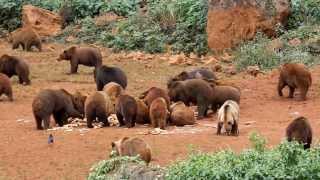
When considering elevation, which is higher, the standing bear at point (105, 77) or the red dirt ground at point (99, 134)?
the standing bear at point (105, 77)

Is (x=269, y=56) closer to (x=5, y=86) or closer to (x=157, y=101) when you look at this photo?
(x=5, y=86)

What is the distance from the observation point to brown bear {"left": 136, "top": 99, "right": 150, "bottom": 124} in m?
15.1

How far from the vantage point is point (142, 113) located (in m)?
15.1

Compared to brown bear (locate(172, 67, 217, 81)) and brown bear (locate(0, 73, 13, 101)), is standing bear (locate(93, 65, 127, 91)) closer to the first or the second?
brown bear (locate(172, 67, 217, 81))

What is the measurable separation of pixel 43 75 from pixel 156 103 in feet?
25.7

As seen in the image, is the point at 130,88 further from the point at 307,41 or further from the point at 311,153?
the point at 311,153

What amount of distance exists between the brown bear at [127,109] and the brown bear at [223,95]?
6.77 feet

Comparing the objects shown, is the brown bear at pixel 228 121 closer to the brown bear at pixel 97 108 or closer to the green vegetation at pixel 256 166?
the brown bear at pixel 97 108

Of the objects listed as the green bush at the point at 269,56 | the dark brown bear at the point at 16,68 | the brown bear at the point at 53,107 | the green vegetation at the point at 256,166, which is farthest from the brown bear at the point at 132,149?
the green bush at the point at 269,56

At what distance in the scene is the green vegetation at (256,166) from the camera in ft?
25.3

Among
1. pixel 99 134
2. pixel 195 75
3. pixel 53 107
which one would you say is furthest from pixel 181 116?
pixel 195 75

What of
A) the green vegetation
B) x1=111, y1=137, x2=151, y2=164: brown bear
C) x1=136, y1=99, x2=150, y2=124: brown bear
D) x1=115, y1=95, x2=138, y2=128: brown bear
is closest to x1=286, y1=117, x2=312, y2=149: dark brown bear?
x1=111, y1=137, x2=151, y2=164: brown bear

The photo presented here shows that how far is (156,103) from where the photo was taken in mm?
14594

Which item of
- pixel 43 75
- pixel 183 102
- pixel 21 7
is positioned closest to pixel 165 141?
pixel 183 102
